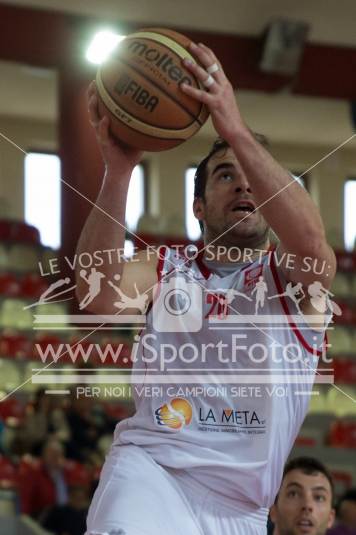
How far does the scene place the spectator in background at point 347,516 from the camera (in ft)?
15.8

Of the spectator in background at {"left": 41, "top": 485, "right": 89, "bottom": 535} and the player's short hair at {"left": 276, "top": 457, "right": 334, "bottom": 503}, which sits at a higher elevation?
the player's short hair at {"left": 276, "top": 457, "right": 334, "bottom": 503}

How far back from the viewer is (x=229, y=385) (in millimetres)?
2473

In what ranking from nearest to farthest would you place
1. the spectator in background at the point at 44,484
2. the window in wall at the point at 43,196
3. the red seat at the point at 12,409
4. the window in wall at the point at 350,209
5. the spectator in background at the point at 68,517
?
the spectator in background at the point at 68,517, the spectator in background at the point at 44,484, the red seat at the point at 12,409, the window in wall at the point at 43,196, the window in wall at the point at 350,209

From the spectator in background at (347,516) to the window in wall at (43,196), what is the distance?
268 inches

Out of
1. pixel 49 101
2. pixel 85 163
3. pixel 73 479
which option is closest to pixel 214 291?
pixel 73 479

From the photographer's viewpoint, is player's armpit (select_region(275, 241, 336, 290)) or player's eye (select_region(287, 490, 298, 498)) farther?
player's eye (select_region(287, 490, 298, 498))

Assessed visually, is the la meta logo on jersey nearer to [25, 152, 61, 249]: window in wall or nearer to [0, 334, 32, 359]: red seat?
[0, 334, 32, 359]: red seat

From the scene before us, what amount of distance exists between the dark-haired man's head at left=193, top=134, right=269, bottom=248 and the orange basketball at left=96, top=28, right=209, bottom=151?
221mm

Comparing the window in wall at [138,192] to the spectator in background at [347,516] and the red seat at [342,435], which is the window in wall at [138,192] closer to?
the red seat at [342,435]

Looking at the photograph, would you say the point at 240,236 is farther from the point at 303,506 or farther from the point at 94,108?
the point at 303,506

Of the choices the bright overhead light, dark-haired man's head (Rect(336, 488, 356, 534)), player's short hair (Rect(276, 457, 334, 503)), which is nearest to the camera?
player's short hair (Rect(276, 457, 334, 503))

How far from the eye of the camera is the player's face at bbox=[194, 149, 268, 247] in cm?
262

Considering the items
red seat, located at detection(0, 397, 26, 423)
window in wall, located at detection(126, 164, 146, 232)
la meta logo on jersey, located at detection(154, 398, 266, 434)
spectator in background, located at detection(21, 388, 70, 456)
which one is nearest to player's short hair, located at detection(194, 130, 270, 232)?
la meta logo on jersey, located at detection(154, 398, 266, 434)

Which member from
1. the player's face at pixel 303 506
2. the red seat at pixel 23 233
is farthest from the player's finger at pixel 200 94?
the red seat at pixel 23 233
